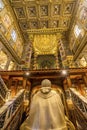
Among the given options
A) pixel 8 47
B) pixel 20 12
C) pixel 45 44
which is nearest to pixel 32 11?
pixel 20 12

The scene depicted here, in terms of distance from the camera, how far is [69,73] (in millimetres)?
5961

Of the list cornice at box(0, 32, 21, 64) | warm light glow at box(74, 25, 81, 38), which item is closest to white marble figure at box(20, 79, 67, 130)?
cornice at box(0, 32, 21, 64)

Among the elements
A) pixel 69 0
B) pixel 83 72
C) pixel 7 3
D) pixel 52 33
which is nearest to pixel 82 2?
pixel 69 0

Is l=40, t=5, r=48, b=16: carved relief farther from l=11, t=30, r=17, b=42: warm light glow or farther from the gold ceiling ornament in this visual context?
l=11, t=30, r=17, b=42: warm light glow

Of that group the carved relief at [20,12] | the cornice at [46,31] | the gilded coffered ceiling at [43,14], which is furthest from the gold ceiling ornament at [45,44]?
the carved relief at [20,12]

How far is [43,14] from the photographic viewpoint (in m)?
13.3

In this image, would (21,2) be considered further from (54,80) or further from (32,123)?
(32,123)

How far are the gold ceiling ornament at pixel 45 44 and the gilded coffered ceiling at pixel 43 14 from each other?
67 centimetres

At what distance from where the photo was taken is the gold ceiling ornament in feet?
34.7

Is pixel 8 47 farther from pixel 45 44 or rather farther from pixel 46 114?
pixel 46 114

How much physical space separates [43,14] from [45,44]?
4.30m

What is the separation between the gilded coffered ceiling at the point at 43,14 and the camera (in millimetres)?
12023

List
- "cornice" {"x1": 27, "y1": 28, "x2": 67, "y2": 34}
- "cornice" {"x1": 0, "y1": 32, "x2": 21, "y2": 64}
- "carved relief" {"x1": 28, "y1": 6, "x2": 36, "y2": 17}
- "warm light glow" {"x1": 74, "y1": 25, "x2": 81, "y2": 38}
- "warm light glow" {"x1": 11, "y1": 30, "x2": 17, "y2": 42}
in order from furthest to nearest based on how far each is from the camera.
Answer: "warm light glow" {"x1": 11, "y1": 30, "x2": 17, "y2": 42} → "carved relief" {"x1": 28, "y1": 6, "x2": 36, "y2": 17} → "warm light glow" {"x1": 74, "y1": 25, "x2": 81, "y2": 38} → "cornice" {"x1": 27, "y1": 28, "x2": 67, "y2": 34} → "cornice" {"x1": 0, "y1": 32, "x2": 21, "y2": 64}

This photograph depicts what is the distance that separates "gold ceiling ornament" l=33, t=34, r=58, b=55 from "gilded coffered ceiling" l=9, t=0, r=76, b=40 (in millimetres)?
672
